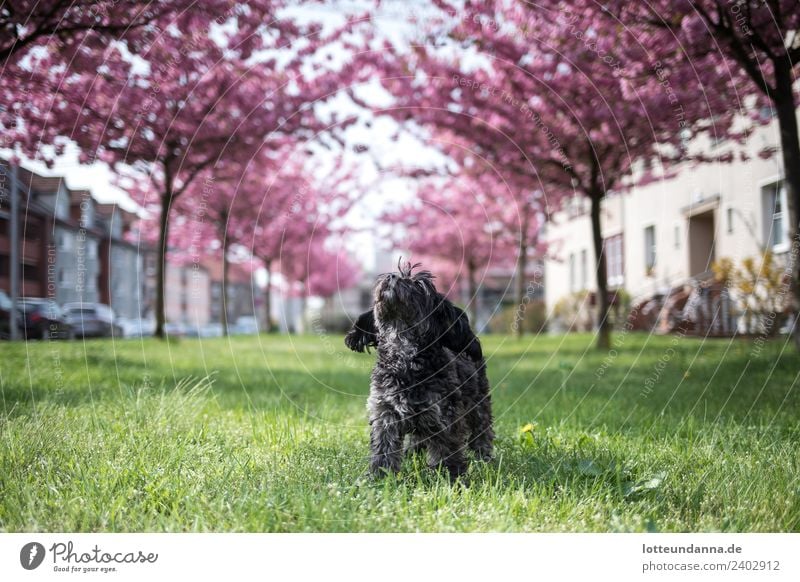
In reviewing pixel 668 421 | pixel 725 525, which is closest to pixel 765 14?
pixel 668 421

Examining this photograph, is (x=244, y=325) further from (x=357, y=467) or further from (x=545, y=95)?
(x=357, y=467)

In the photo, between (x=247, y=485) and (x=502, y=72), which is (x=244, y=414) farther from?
(x=502, y=72)

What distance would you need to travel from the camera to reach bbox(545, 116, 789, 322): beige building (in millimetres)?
12422

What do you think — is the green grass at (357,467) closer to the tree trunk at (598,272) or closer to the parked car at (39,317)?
the parked car at (39,317)

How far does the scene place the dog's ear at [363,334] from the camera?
366 cm

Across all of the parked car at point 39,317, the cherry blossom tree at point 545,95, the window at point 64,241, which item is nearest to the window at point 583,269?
the cherry blossom tree at point 545,95

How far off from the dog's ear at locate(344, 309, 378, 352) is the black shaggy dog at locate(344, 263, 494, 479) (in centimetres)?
17

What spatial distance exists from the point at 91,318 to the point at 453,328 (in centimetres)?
611

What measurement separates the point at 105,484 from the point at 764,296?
10.5 m

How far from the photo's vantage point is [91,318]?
7.81m

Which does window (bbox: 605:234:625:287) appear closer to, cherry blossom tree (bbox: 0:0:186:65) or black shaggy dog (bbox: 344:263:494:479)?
cherry blossom tree (bbox: 0:0:186:65)

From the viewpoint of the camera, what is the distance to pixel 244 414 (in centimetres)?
507

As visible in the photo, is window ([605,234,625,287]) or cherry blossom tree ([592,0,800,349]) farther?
window ([605,234,625,287])

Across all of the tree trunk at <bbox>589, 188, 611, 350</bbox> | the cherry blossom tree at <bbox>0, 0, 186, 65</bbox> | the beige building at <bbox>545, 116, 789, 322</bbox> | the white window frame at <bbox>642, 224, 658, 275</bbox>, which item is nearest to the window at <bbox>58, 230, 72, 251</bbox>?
the cherry blossom tree at <bbox>0, 0, 186, 65</bbox>
